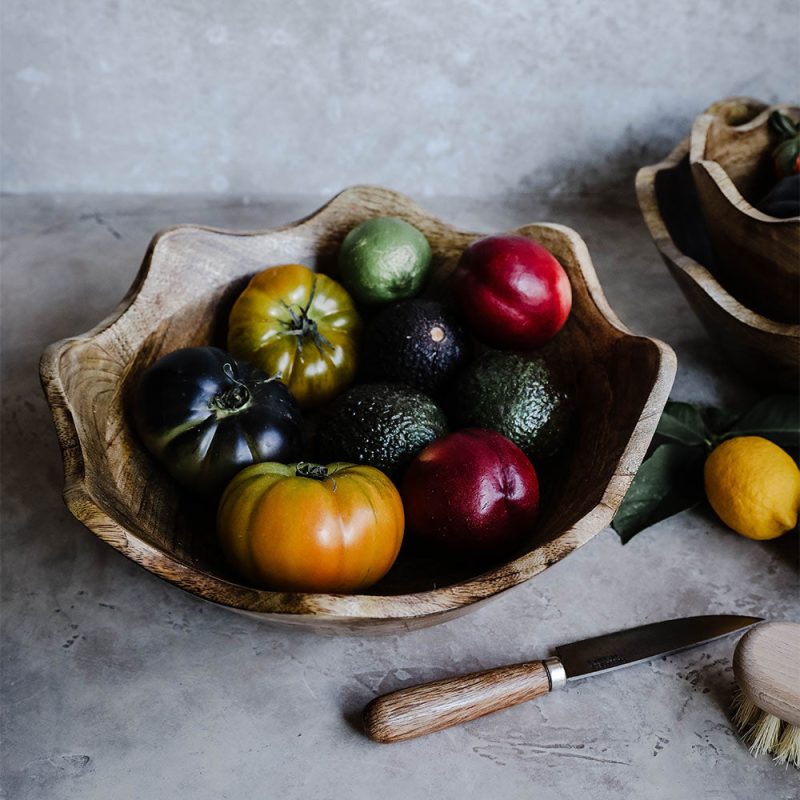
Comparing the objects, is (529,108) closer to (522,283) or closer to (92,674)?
(522,283)

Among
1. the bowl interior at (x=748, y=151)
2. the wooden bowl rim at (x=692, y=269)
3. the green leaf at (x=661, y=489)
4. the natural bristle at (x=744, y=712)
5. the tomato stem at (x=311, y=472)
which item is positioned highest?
the bowl interior at (x=748, y=151)

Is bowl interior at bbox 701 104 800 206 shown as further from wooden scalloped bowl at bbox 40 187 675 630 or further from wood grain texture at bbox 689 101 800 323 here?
wooden scalloped bowl at bbox 40 187 675 630

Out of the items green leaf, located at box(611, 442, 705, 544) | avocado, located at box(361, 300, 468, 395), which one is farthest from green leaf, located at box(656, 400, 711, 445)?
avocado, located at box(361, 300, 468, 395)

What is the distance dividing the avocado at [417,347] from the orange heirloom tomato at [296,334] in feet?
0.12

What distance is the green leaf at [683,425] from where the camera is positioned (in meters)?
0.93

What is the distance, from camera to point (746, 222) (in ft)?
3.06

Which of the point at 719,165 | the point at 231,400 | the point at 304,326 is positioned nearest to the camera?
the point at 231,400

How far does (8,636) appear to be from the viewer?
2.56ft

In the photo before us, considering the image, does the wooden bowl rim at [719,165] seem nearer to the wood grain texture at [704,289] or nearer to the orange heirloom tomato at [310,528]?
the wood grain texture at [704,289]

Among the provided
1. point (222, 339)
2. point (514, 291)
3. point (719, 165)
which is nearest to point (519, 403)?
point (514, 291)

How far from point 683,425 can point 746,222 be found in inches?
8.9

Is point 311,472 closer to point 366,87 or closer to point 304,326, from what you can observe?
point 304,326

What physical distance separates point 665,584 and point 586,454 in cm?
16

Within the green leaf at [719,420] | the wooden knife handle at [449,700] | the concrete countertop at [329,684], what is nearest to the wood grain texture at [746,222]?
the green leaf at [719,420]
